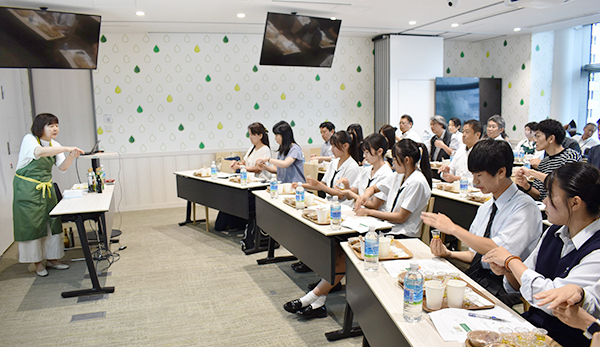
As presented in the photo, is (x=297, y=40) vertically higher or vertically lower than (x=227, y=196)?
higher

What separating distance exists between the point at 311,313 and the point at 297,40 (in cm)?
411

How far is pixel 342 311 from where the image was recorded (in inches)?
136

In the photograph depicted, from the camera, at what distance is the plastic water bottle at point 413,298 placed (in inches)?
67.6

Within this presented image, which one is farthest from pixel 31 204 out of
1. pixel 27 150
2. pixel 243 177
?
pixel 243 177

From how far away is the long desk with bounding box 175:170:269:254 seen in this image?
5020 millimetres

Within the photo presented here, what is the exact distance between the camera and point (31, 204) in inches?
169

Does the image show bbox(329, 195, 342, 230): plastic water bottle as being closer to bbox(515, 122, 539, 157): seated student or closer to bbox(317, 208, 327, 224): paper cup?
bbox(317, 208, 327, 224): paper cup

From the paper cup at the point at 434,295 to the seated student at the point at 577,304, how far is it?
0.37m

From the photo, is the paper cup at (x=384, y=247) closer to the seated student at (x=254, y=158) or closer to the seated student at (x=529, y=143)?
the seated student at (x=254, y=158)

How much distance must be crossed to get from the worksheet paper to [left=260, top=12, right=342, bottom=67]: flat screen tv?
15.8 feet

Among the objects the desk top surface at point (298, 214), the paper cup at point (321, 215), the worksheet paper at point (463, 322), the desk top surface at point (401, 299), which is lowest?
the desk top surface at point (401, 299)

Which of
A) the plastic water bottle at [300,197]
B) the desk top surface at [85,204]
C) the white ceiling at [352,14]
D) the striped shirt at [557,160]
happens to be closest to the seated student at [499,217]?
the plastic water bottle at [300,197]

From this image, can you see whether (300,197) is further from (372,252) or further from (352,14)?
(352,14)

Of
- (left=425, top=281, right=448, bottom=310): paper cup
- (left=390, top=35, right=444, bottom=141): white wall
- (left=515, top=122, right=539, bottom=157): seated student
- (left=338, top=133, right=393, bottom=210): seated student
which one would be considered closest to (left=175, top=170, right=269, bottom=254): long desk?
(left=338, top=133, right=393, bottom=210): seated student
